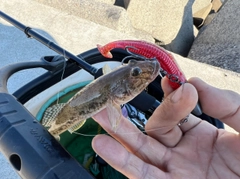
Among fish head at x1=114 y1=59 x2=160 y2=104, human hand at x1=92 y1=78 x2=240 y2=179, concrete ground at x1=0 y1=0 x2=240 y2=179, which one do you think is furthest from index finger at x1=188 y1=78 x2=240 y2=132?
concrete ground at x1=0 y1=0 x2=240 y2=179

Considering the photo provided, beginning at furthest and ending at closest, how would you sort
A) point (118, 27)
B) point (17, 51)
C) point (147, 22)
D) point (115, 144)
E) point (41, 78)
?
1. point (147, 22)
2. point (118, 27)
3. point (17, 51)
4. point (41, 78)
5. point (115, 144)

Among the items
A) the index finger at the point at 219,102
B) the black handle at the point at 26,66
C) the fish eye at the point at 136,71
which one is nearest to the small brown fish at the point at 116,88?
the fish eye at the point at 136,71

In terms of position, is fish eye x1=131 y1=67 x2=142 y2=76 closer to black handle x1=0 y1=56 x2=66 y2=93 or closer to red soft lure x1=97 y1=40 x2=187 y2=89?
red soft lure x1=97 y1=40 x2=187 y2=89

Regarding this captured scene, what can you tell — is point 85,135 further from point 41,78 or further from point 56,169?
point 56,169

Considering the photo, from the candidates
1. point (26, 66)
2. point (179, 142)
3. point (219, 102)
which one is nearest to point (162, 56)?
point (219, 102)

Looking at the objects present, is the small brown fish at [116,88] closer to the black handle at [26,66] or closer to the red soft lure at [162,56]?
the red soft lure at [162,56]

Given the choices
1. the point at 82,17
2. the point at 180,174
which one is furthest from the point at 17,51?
the point at 180,174

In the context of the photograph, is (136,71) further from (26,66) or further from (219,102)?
(26,66)
